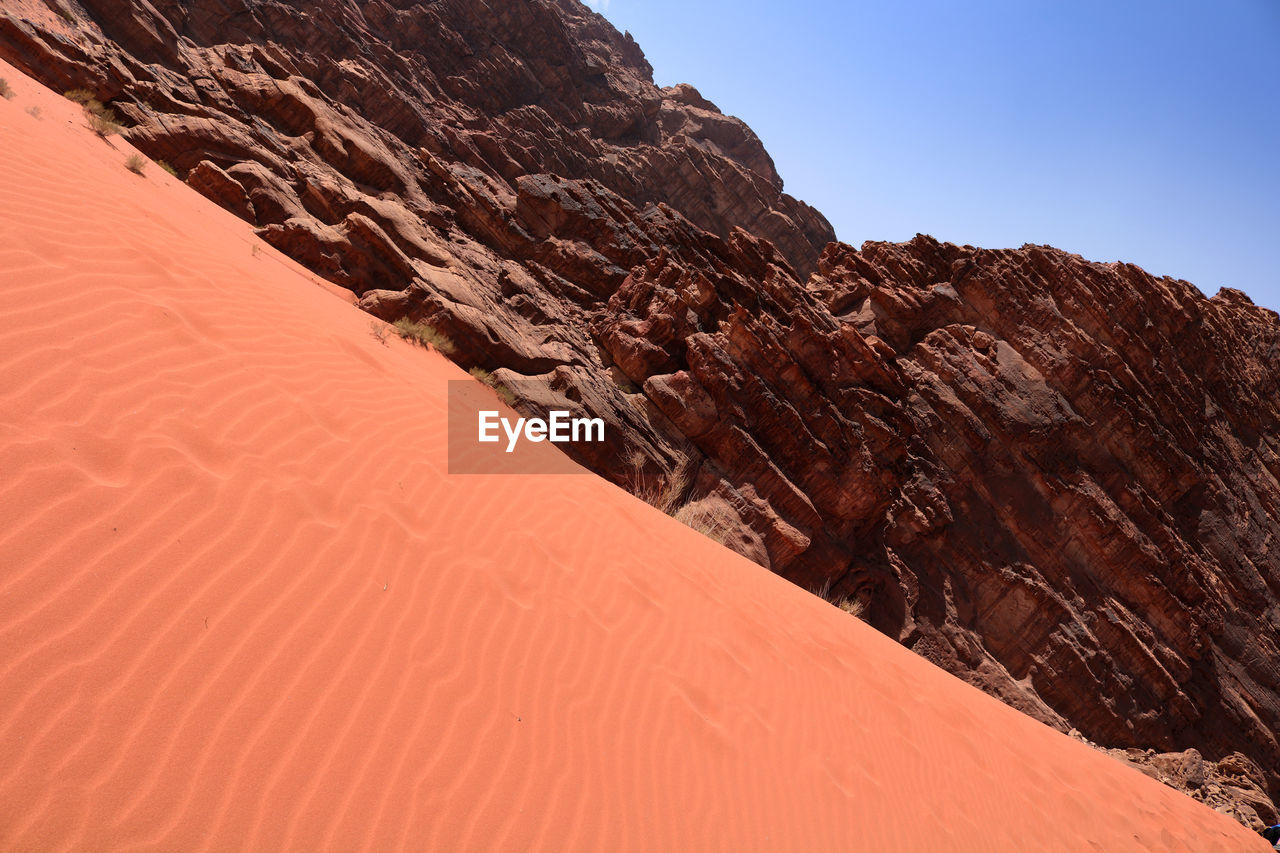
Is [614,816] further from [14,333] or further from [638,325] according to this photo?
[638,325]

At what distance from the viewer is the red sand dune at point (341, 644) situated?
87.4 inches

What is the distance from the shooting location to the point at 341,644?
290 cm

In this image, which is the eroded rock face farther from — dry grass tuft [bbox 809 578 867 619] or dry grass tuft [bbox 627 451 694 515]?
dry grass tuft [bbox 809 578 867 619]

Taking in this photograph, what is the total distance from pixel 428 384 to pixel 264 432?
354 cm

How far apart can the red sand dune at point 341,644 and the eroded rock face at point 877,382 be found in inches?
219

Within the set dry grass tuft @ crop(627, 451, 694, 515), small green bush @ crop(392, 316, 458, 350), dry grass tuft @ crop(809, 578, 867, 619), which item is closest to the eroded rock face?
dry grass tuft @ crop(627, 451, 694, 515)

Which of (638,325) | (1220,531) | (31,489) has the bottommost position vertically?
(31,489)

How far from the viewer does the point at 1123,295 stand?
18953 mm

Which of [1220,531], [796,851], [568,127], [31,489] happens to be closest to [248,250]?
[31,489]

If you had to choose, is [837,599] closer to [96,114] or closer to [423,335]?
[423,335]

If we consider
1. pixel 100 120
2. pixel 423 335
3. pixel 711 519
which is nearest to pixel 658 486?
pixel 711 519

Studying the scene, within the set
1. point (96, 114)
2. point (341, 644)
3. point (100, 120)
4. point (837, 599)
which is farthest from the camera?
point (837, 599)

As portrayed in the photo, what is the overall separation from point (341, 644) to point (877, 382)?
14722 mm

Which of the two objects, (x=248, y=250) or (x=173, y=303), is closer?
(x=173, y=303)
